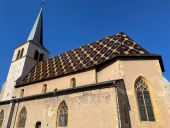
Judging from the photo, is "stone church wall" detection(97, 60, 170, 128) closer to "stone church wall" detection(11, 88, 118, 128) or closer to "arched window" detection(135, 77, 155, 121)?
"arched window" detection(135, 77, 155, 121)

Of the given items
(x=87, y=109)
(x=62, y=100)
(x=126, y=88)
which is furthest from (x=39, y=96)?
(x=126, y=88)

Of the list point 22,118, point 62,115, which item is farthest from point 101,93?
point 22,118

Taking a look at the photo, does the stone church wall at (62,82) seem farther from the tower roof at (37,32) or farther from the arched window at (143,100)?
the tower roof at (37,32)

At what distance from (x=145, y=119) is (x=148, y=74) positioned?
301 cm

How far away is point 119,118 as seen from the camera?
9.16 meters

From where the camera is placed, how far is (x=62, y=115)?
11.8 m

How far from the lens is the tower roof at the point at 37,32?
2536 cm

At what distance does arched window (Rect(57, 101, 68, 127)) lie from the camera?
1149 cm

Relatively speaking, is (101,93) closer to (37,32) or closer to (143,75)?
(143,75)

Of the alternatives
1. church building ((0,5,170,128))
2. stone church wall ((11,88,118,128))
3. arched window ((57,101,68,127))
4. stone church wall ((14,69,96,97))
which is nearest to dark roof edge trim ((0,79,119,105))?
church building ((0,5,170,128))

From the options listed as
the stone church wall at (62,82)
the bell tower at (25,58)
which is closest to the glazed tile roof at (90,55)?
the stone church wall at (62,82)

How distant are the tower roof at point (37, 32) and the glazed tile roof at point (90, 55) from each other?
Result: 6.66 meters

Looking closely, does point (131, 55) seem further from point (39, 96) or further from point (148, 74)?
point (39, 96)

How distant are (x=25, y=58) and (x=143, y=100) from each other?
16529 mm
